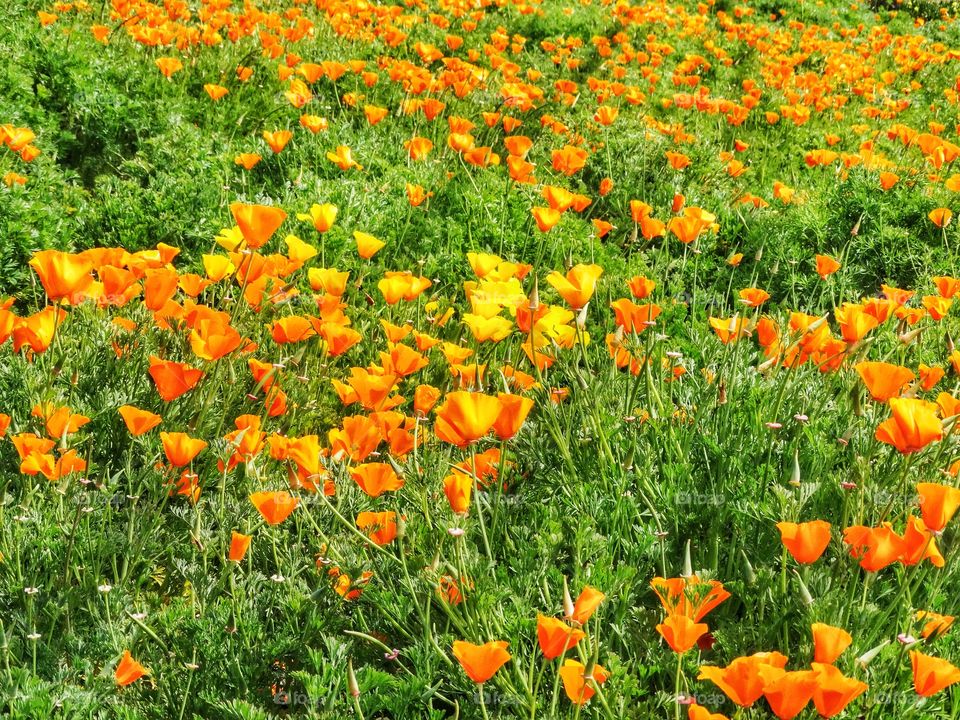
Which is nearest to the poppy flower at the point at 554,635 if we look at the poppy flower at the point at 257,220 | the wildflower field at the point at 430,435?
the wildflower field at the point at 430,435

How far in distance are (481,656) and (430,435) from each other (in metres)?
1.35

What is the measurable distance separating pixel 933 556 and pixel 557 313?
1.10 m

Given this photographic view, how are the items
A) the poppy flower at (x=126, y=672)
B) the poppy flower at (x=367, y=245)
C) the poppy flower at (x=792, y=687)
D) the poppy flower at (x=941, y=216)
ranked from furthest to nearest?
the poppy flower at (x=941, y=216), the poppy flower at (x=367, y=245), the poppy flower at (x=126, y=672), the poppy flower at (x=792, y=687)

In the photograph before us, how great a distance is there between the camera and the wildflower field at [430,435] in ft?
5.95

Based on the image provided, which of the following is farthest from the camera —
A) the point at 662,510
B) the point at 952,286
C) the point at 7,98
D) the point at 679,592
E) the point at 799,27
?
the point at 799,27

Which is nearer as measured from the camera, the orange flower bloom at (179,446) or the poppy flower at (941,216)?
the orange flower bloom at (179,446)

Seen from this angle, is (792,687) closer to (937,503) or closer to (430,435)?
(937,503)

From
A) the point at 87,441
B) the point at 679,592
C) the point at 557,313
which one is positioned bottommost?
the point at 87,441

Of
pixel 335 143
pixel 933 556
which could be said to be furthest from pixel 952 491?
pixel 335 143

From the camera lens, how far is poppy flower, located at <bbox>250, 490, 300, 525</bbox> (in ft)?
6.19

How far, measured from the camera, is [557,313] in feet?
8.25

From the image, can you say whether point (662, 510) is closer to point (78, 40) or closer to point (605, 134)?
point (605, 134)

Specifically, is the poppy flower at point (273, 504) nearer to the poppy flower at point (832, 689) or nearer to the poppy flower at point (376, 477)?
the poppy flower at point (376, 477)

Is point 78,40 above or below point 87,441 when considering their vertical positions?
above
